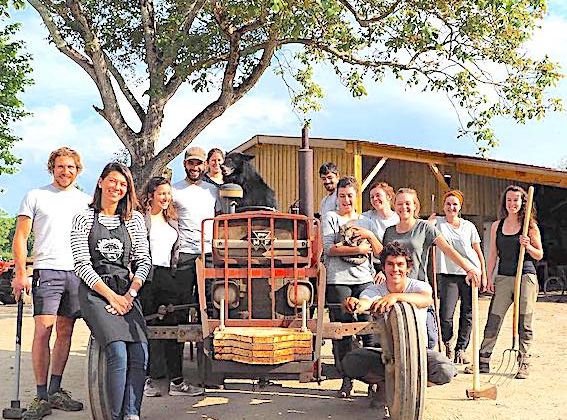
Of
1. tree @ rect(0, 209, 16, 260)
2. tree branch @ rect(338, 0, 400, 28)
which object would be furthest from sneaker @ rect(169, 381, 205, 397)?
tree @ rect(0, 209, 16, 260)

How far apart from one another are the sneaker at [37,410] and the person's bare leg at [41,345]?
0.16 metres

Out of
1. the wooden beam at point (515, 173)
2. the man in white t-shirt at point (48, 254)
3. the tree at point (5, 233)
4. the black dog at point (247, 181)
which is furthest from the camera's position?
the tree at point (5, 233)

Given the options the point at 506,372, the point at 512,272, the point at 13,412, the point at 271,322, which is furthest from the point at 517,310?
the point at 13,412

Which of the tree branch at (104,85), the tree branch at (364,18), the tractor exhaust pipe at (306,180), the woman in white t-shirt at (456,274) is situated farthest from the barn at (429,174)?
Result: the tractor exhaust pipe at (306,180)

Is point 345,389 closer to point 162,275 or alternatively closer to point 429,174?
point 162,275

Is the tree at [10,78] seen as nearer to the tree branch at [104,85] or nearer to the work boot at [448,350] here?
the tree branch at [104,85]

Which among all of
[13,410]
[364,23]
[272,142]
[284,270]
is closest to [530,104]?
[364,23]

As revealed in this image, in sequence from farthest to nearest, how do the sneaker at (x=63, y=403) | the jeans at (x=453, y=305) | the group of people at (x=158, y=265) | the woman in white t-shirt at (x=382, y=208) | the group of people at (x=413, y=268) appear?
the jeans at (x=453, y=305) < the woman in white t-shirt at (x=382, y=208) < the sneaker at (x=63, y=403) < the group of people at (x=413, y=268) < the group of people at (x=158, y=265)

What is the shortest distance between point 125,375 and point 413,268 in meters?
2.41

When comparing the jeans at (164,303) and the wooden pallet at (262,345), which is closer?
the wooden pallet at (262,345)

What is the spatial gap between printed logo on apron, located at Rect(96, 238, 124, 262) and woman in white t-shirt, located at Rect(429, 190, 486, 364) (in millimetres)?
3916

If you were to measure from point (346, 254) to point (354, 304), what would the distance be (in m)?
0.95

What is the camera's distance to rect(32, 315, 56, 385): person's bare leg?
5.83 meters

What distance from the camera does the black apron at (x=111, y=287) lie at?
498 centimetres
